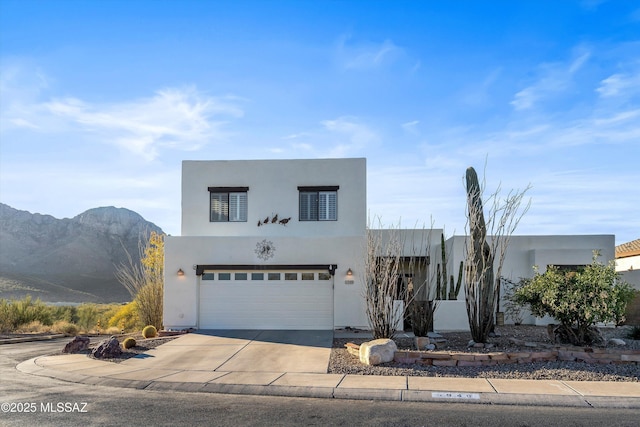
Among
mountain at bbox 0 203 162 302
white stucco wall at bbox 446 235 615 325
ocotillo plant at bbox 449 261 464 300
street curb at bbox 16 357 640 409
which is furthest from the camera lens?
mountain at bbox 0 203 162 302

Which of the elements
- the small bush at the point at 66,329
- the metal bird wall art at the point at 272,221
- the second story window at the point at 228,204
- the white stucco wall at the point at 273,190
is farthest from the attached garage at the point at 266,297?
the small bush at the point at 66,329

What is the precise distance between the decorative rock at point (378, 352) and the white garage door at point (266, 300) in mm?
6499

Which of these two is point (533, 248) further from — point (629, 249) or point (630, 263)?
point (629, 249)

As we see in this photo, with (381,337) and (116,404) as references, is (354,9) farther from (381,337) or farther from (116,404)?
(116,404)

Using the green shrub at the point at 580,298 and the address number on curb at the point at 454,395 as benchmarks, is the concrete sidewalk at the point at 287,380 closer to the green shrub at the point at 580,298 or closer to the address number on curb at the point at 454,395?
the address number on curb at the point at 454,395

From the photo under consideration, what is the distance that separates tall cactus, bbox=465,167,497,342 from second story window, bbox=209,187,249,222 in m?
10.3

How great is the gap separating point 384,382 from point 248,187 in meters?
13.3

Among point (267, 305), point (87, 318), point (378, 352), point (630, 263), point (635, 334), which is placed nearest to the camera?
point (378, 352)

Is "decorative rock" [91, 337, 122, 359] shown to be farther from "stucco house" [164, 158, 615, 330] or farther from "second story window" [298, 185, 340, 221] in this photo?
"second story window" [298, 185, 340, 221]

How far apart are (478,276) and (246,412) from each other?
8.63 meters

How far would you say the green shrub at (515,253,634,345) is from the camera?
1420 cm

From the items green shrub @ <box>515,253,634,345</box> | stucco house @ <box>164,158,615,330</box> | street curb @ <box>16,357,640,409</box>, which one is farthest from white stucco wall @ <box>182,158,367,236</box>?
street curb @ <box>16,357,640,409</box>

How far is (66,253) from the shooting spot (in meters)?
77.3

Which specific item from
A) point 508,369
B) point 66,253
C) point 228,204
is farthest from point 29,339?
point 66,253
